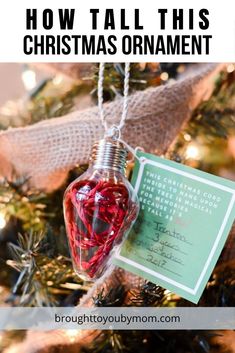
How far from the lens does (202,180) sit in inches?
18.7

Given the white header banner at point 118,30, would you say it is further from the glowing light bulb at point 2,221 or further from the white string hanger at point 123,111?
the glowing light bulb at point 2,221

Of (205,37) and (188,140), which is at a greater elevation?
(205,37)

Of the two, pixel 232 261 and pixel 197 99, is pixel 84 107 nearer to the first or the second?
pixel 197 99

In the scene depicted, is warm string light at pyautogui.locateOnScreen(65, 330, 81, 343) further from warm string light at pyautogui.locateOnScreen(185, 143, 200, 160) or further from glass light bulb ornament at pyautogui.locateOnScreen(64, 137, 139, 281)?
warm string light at pyautogui.locateOnScreen(185, 143, 200, 160)

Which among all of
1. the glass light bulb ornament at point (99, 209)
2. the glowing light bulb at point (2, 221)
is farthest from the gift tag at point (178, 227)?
the glowing light bulb at point (2, 221)

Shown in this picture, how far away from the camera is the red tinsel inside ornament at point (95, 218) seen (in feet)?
1.47

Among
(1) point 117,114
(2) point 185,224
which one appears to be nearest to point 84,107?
(1) point 117,114

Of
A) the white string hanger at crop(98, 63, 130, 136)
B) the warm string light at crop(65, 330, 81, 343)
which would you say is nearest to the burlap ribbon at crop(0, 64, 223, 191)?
the white string hanger at crop(98, 63, 130, 136)

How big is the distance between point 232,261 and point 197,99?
17 centimetres

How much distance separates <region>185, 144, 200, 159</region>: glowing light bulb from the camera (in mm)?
533

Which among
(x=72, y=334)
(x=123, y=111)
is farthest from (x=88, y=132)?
(x=72, y=334)

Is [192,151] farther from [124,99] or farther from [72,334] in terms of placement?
[72,334]

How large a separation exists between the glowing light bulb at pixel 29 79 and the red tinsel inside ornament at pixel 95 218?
158 mm

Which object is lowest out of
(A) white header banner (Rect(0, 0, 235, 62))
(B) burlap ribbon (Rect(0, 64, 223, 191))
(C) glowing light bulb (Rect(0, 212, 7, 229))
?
(C) glowing light bulb (Rect(0, 212, 7, 229))
